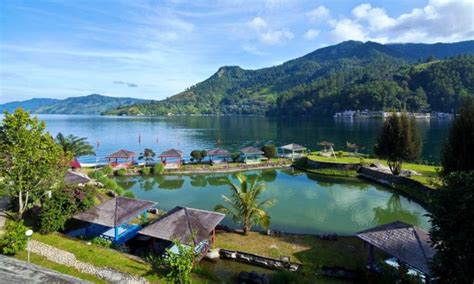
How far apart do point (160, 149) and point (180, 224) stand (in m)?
53.6

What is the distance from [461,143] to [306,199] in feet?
39.2

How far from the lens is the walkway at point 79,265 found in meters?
11.6

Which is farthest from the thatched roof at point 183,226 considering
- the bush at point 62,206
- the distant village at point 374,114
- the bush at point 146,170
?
the distant village at point 374,114

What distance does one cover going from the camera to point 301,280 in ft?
37.7

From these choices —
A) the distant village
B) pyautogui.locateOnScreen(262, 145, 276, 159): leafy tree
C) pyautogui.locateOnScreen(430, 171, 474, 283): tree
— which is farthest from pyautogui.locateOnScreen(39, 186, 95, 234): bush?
the distant village

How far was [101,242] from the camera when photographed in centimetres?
1543

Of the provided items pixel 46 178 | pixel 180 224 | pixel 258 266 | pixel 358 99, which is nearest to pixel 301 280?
pixel 258 266

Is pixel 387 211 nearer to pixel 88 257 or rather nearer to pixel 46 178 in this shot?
pixel 88 257

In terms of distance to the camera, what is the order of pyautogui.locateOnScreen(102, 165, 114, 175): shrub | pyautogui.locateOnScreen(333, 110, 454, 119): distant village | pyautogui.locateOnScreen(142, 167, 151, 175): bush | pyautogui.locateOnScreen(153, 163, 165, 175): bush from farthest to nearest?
pyautogui.locateOnScreen(333, 110, 454, 119): distant village → pyautogui.locateOnScreen(153, 163, 165, 175): bush → pyautogui.locateOnScreen(142, 167, 151, 175): bush → pyautogui.locateOnScreen(102, 165, 114, 175): shrub

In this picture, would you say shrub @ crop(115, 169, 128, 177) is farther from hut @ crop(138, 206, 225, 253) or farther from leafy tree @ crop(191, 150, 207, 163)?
hut @ crop(138, 206, 225, 253)

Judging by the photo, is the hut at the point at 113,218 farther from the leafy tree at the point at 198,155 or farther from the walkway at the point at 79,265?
the leafy tree at the point at 198,155

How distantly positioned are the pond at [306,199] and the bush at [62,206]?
784 cm

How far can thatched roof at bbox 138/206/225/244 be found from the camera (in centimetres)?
1410

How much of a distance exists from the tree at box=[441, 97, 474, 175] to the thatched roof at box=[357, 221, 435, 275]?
35.2ft
